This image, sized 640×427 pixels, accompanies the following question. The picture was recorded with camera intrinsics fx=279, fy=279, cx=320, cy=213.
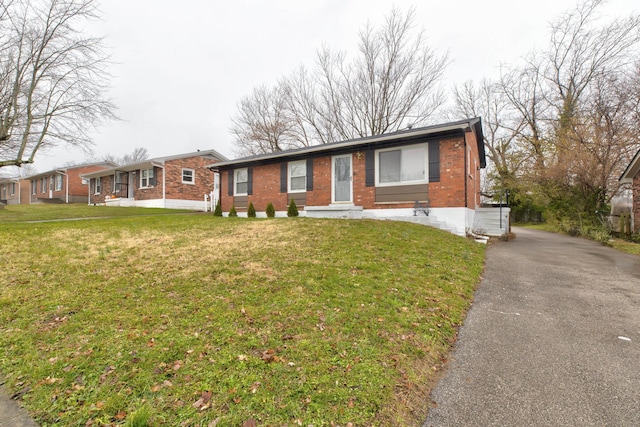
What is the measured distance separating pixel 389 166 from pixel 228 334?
907 centimetres

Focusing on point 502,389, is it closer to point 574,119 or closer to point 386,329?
point 386,329

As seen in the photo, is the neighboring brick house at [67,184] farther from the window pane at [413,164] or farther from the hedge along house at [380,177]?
the window pane at [413,164]

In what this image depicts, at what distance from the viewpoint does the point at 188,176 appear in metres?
20.7

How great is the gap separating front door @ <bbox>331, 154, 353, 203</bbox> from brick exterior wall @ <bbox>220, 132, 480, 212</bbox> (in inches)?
7.8

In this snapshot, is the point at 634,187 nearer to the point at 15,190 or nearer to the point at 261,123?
the point at 261,123

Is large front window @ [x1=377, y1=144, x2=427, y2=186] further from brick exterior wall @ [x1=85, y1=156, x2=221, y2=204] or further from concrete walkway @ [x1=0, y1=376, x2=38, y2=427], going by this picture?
brick exterior wall @ [x1=85, y1=156, x2=221, y2=204]

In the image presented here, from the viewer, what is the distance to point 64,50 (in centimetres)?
1295

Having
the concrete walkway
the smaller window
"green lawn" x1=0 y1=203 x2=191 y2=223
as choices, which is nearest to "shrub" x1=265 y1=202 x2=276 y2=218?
"green lawn" x1=0 y1=203 x2=191 y2=223

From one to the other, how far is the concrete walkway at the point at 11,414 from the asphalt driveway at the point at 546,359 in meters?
2.62

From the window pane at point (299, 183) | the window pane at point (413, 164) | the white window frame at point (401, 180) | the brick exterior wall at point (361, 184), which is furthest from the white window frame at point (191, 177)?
the window pane at point (413, 164)

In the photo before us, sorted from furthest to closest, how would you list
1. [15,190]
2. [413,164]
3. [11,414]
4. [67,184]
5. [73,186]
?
1. [15,190]
2. [73,186]
3. [67,184]
4. [413,164]
5. [11,414]

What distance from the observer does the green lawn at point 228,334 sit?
6.22 ft

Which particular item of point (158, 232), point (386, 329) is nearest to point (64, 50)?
point (158, 232)

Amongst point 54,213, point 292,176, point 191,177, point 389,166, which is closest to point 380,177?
point 389,166
